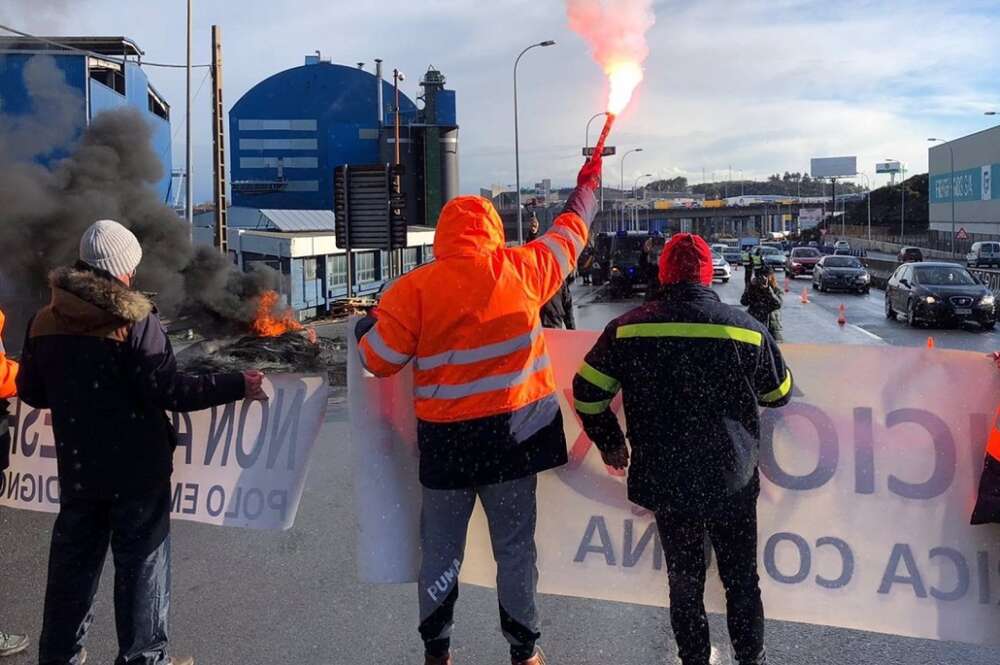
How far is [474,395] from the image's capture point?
3092 millimetres

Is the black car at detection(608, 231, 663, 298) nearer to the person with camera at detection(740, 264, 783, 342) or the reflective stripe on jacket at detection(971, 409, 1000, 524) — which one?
the person with camera at detection(740, 264, 783, 342)

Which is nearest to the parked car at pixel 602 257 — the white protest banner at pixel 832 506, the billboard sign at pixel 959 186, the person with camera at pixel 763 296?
the person with camera at pixel 763 296

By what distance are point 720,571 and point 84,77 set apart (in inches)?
997

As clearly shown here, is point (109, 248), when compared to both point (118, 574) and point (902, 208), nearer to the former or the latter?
point (118, 574)

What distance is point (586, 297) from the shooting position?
3102 cm

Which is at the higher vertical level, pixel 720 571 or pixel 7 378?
pixel 7 378

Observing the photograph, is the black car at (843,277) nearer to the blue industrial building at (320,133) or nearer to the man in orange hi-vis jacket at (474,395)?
the man in orange hi-vis jacket at (474,395)

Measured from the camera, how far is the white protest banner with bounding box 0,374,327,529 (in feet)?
13.5

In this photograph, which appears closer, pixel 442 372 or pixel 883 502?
pixel 442 372

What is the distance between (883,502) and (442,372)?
1.93m

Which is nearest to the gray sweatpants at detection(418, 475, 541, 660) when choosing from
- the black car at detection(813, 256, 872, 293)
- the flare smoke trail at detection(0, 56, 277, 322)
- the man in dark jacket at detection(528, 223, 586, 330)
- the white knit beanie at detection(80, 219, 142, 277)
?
the white knit beanie at detection(80, 219, 142, 277)

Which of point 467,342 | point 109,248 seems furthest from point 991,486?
point 109,248

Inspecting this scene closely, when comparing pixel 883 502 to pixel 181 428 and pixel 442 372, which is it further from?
pixel 181 428

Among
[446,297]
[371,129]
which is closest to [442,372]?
[446,297]
